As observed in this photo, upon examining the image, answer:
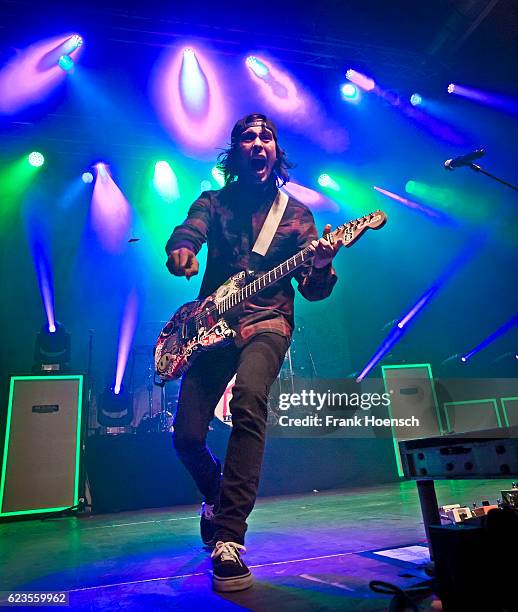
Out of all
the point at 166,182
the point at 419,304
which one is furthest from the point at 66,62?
the point at 419,304

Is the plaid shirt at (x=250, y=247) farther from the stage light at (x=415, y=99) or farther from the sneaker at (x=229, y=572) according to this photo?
the stage light at (x=415, y=99)

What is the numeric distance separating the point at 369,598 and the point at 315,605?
0.18 m

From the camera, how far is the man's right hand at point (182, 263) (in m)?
2.57

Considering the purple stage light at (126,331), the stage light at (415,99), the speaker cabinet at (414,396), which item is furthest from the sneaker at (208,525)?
the stage light at (415,99)

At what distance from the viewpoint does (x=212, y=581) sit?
1.78 meters

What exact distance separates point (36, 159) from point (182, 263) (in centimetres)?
625

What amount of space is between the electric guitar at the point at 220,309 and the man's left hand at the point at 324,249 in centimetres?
3

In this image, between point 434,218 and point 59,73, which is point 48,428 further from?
point 434,218

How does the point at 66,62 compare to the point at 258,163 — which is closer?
the point at 258,163

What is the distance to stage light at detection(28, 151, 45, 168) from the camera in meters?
7.39

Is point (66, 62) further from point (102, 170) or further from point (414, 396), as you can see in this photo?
point (414, 396)

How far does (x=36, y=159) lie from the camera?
7422 mm

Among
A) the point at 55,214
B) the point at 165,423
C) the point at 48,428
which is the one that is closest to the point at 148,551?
the point at 48,428

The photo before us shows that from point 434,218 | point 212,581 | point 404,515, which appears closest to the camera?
point 212,581
